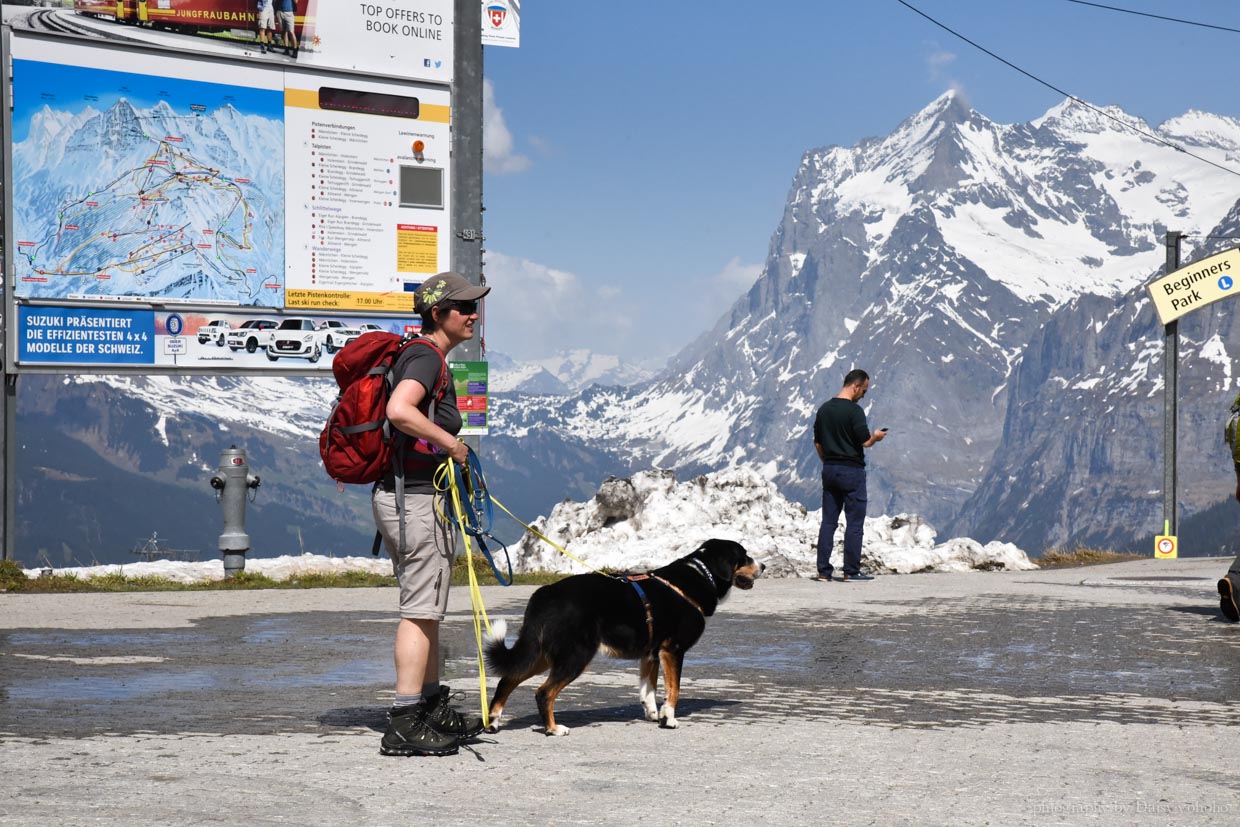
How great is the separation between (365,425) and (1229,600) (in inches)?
305

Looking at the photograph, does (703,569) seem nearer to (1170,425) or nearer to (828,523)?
(828,523)

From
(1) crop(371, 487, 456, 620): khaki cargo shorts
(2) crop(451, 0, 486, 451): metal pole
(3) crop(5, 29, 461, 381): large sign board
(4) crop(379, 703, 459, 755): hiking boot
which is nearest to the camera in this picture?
(4) crop(379, 703, 459, 755): hiking boot

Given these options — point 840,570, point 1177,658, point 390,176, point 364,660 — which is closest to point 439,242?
point 390,176

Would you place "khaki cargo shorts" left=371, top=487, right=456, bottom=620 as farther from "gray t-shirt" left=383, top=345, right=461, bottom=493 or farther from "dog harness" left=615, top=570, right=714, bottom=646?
"dog harness" left=615, top=570, right=714, bottom=646

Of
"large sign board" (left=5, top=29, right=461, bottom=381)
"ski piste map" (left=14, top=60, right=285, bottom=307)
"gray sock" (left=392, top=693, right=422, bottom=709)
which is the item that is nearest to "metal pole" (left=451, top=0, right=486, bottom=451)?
"large sign board" (left=5, top=29, right=461, bottom=381)

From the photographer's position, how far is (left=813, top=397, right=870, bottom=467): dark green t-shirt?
14445mm

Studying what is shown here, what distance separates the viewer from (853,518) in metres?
14.7

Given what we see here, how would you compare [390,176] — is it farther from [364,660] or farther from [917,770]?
[917,770]

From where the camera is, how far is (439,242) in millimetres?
16594

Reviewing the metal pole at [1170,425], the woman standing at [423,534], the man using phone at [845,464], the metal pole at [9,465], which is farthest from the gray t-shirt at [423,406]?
the metal pole at [1170,425]

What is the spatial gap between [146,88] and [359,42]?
8.19 ft

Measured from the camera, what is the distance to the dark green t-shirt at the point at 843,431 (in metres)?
14.4

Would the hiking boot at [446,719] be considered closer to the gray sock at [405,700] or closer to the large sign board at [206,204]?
the gray sock at [405,700]

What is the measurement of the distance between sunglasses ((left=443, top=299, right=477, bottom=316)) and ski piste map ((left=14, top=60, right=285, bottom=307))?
10.6 metres
